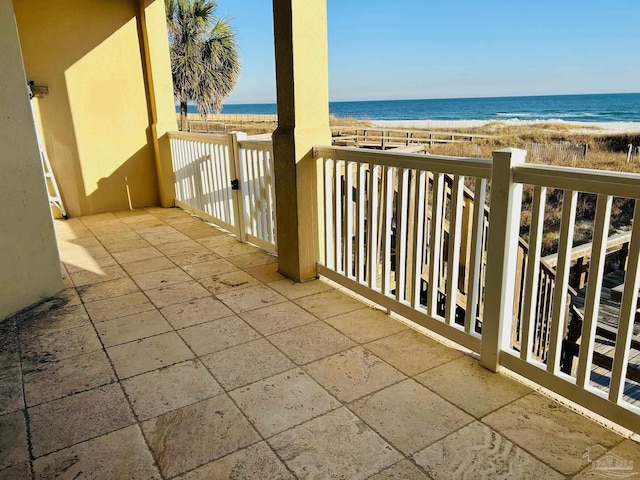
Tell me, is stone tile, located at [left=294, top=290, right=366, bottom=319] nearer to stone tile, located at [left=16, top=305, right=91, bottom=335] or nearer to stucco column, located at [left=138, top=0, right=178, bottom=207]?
stone tile, located at [left=16, top=305, right=91, bottom=335]

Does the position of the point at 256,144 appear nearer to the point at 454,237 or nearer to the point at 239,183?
the point at 239,183

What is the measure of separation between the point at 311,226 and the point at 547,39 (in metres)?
41.6

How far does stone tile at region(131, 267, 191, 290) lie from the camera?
3316 mm

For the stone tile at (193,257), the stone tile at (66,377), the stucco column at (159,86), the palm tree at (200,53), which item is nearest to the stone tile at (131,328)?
the stone tile at (66,377)

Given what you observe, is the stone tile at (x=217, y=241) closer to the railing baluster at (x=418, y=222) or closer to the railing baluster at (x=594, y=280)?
the railing baluster at (x=418, y=222)

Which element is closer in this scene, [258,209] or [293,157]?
[293,157]

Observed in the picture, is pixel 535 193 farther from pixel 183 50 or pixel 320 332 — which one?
pixel 183 50

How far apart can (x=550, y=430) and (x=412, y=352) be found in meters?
0.74

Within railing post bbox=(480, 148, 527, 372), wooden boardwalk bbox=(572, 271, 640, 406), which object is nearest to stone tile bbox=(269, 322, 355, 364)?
railing post bbox=(480, 148, 527, 372)

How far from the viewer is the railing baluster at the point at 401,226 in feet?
7.95

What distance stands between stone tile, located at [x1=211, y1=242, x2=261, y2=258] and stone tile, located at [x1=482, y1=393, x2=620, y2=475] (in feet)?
8.97

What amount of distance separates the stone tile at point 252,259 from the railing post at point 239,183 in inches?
16.2

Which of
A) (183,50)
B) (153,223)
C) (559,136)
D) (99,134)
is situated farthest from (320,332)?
(559,136)

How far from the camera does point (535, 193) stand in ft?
5.92
